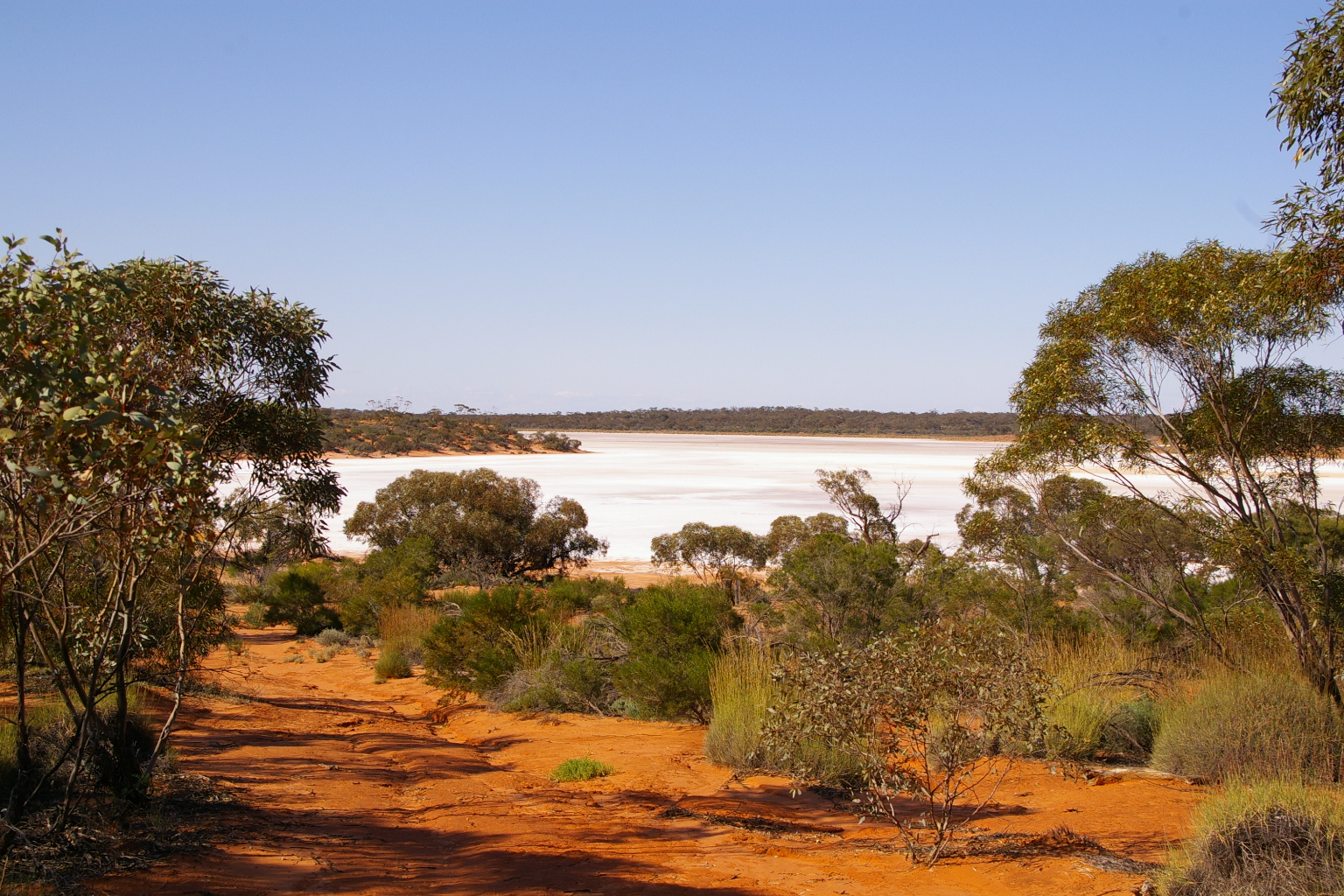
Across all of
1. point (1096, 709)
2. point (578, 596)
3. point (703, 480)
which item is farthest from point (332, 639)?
point (703, 480)

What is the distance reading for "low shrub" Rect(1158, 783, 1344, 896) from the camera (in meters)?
4.58

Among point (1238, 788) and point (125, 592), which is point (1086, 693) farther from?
point (125, 592)

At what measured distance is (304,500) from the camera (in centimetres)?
852

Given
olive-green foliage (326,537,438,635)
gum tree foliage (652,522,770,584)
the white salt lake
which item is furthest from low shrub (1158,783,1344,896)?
gum tree foliage (652,522,770,584)

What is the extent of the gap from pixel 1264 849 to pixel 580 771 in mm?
5535

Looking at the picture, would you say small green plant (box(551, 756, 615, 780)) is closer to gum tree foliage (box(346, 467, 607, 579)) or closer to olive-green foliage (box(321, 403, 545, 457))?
gum tree foliage (box(346, 467, 607, 579))

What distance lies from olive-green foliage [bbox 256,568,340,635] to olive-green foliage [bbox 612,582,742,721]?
9.59 m

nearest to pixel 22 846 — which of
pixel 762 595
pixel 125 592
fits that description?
pixel 125 592

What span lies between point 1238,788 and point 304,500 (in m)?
7.76

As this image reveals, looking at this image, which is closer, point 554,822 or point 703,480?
point 554,822

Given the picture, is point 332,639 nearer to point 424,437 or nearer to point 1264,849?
point 1264,849

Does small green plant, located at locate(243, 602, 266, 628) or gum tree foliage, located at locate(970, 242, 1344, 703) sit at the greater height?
gum tree foliage, located at locate(970, 242, 1344, 703)

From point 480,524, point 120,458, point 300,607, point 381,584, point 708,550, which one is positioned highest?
point 120,458

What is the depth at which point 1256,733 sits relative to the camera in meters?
7.69
